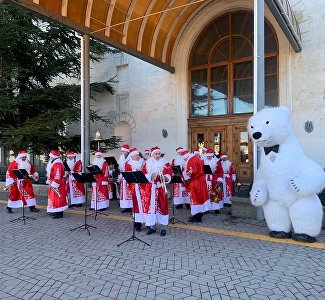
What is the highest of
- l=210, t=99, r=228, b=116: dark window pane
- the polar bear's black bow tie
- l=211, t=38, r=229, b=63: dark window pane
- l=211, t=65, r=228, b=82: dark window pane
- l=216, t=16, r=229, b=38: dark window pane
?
l=216, t=16, r=229, b=38: dark window pane

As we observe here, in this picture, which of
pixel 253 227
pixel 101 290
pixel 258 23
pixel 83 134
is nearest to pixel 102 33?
pixel 83 134

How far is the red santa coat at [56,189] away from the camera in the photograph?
9.21 meters

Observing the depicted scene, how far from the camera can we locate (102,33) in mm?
11914

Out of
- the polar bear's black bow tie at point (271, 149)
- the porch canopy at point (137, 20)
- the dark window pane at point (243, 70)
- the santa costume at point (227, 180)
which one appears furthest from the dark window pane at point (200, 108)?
the polar bear's black bow tie at point (271, 149)

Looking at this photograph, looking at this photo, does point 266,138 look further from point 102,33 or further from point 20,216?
point 102,33

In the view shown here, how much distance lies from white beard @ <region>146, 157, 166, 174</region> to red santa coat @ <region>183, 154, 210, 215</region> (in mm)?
1002

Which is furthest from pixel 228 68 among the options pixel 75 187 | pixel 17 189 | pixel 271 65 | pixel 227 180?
pixel 17 189

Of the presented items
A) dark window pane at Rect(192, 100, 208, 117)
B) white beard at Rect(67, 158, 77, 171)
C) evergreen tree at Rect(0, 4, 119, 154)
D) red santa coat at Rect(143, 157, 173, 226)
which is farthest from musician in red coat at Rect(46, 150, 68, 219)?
dark window pane at Rect(192, 100, 208, 117)

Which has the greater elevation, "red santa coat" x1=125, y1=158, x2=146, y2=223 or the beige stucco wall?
the beige stucco wall

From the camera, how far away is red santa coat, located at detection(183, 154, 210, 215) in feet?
27.3

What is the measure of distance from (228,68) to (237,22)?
6.46 ft

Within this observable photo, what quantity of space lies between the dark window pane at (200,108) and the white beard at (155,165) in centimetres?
857

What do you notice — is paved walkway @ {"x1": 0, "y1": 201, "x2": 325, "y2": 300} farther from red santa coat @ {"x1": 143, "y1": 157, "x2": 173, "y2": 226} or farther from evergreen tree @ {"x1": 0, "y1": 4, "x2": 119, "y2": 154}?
evergreen tree @ {"x1": 0, "y1": 4, "x2": 119, "y2": 154}

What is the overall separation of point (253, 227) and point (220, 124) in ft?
26.0
